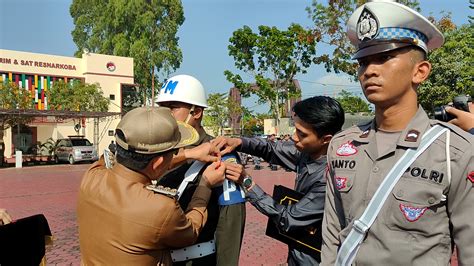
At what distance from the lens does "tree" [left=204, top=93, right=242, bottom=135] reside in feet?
108

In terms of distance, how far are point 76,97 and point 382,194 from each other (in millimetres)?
30727

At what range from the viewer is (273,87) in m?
24.9

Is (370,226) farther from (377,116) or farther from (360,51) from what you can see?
(360,51)

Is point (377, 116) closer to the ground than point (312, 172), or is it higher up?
higher up

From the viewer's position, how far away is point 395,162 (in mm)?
1503

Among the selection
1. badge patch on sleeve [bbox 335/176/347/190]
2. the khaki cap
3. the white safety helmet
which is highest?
the white safety helmet

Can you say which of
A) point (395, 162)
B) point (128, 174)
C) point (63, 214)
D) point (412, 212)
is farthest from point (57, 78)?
point (412, 212)

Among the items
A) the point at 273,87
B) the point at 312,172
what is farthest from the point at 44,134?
the point at 312,172

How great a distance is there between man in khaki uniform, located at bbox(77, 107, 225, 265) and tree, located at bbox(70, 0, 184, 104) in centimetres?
3346

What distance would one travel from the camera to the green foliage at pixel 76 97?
1174 inches

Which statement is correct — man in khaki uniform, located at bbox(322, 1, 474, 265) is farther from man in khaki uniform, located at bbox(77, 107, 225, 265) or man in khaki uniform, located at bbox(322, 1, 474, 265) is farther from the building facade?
the building facade

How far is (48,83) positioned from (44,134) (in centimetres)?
409

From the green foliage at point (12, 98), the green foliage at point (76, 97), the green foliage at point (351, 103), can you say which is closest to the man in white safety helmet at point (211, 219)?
the green foliage at point (12, 98)

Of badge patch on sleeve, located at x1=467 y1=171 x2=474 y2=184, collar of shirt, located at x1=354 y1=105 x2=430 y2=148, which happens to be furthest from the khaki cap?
badge patch on sleeve, located at x1=467 y1=171 x2=474 y2=184
